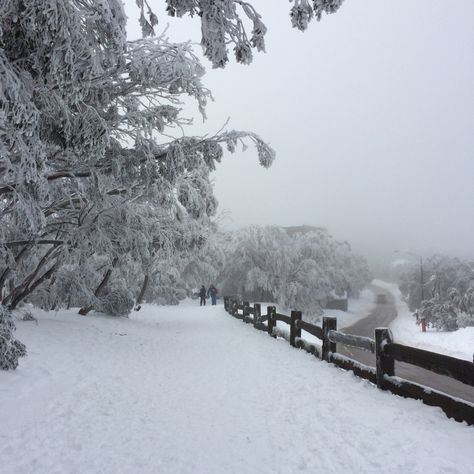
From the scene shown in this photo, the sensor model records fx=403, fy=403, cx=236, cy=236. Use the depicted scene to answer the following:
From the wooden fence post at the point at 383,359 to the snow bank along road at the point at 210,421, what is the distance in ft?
0.76

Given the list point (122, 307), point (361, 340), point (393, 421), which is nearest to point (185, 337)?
point (122, 307)

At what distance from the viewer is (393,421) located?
469 centimetres

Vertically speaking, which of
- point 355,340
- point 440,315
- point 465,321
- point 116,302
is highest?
point 355,340

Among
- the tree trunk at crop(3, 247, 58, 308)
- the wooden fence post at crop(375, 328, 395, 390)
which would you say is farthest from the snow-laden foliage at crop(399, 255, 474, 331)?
the tree trunk at crop(3, 247, 58, 308)

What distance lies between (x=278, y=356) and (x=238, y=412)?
4018 millimetres

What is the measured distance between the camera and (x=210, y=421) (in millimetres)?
5043

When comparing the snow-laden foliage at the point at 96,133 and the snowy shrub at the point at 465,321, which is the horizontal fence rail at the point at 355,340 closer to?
the snow-laden foliage at the point at 96,133

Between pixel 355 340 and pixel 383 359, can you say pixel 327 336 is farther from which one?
pixel 383 359

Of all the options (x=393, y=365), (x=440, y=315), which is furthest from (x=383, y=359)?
(x=440, y=315)

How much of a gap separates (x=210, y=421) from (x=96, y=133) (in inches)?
160

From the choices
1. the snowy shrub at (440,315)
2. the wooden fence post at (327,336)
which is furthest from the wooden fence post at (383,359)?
the snowy shrub at (440,315)

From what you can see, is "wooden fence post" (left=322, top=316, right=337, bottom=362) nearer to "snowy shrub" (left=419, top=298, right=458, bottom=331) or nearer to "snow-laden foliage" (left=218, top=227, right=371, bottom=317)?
"snow-laden foliage" (left=218, top=227, right=371, bottom=317)

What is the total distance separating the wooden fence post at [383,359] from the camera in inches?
234

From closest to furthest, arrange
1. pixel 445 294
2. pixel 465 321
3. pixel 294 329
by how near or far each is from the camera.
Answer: pixel 294 329 < pixel 465 321 < pixel 445 294
